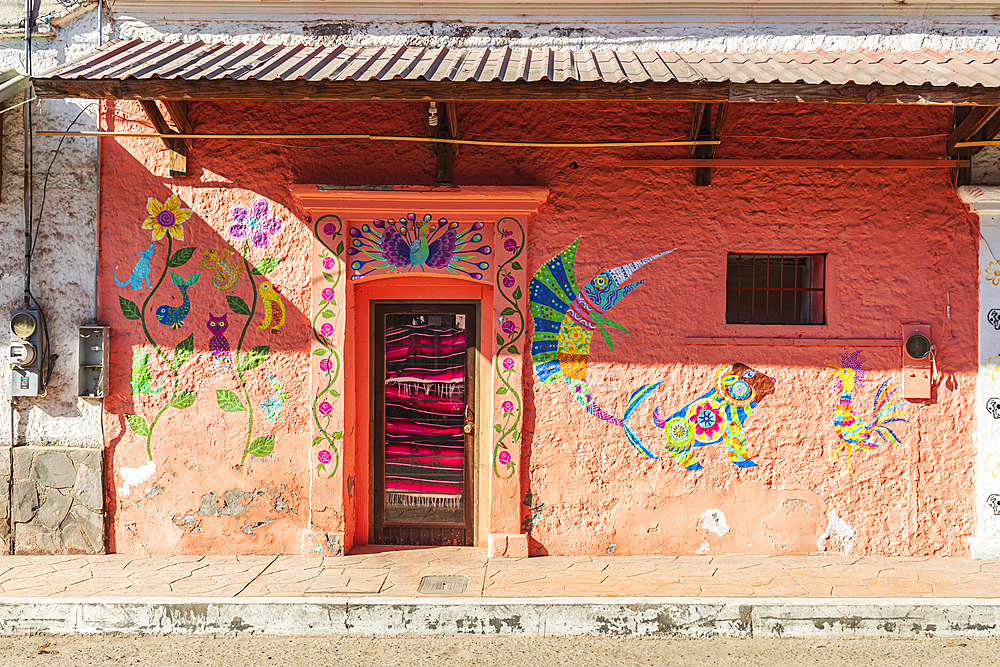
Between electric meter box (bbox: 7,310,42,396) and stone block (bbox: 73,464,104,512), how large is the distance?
2.61ft

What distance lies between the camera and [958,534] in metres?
5.85

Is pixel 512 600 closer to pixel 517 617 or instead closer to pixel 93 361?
pixel 517 617

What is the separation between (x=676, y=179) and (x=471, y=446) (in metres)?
2.95

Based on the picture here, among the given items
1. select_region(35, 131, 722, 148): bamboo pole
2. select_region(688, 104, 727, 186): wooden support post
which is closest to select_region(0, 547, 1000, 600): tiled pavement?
select_region(688, 104, 727, 186): wooden support post

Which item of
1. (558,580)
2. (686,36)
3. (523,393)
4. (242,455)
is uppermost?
(686,36)

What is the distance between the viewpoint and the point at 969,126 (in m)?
5.54

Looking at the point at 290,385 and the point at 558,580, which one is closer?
the point at 558,580

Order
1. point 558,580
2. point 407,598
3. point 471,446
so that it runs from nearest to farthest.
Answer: point 407,598 → point 558,580 → point 471,446

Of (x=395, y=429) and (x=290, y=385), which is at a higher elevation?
(x=290, y=385)

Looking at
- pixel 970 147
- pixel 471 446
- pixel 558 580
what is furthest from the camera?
pixel 471 446

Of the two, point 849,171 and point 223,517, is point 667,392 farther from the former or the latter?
point 223,517

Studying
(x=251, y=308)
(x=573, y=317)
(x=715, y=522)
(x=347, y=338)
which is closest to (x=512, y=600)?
(x=715, y=522)

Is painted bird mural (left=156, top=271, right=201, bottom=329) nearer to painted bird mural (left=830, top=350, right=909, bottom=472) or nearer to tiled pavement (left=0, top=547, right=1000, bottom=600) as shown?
tiled pavement (left=0, top=547, right=1000, bottom=600)

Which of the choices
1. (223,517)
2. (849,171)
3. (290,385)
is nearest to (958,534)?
(849,171)
